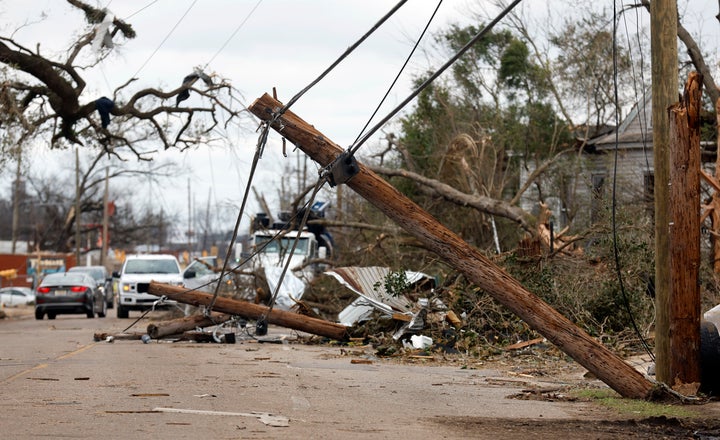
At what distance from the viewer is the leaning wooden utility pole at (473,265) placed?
10180mm

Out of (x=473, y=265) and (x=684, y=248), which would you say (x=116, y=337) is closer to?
(x=473, y=265)

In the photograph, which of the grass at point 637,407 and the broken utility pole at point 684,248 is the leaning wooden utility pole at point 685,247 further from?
the grass at point 637,407

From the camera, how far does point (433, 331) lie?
18062 millimetres

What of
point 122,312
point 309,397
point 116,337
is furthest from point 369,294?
point 122,312

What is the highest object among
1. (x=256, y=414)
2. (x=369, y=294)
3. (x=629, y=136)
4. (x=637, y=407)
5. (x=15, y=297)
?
(x=629, y=136)

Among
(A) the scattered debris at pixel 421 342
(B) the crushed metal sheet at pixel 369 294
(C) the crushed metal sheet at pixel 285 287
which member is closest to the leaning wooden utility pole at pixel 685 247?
(A) the scattered debris at pixel 421 342

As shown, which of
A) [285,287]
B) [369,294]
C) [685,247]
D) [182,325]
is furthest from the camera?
[285,287]

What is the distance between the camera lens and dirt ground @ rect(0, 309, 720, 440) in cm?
786

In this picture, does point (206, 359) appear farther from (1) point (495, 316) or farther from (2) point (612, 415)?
(2) point (612, 415)

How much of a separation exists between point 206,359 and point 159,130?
15.5 metres


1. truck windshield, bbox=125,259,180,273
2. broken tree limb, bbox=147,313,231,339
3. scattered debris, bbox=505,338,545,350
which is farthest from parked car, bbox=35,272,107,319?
scattered debris, bbox=505,338,545,350

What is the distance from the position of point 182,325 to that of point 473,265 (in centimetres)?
1029

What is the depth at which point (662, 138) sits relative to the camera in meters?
10.7

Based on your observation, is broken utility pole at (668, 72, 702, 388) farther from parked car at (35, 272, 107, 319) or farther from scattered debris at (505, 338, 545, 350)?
parked car at (35, 272, 107, 319)
